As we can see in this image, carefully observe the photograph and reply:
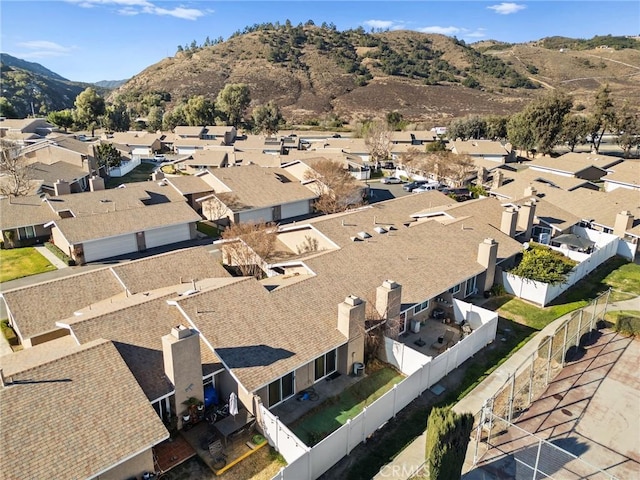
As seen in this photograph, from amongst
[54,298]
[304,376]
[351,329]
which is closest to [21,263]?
[54,298]

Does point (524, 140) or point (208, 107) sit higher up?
point (208, 107)

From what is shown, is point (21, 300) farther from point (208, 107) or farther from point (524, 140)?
point (208, 107)

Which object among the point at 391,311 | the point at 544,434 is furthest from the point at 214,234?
the point at 544,434

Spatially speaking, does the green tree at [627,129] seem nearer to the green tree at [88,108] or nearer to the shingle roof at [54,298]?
the shingle roof at [54,298]

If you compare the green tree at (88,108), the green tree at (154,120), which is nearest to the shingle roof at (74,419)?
the green tree at (88,108)

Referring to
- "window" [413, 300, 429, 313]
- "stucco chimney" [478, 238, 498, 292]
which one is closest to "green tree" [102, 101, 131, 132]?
"stucco chimney" [478, 238, 498, 292]
